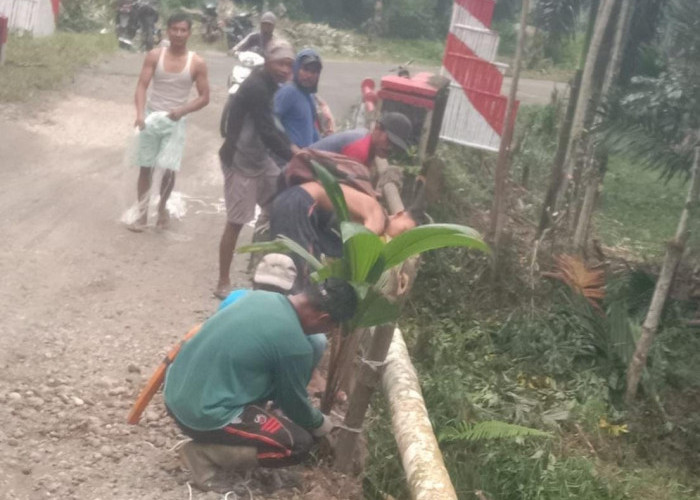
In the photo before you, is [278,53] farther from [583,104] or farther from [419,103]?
[583,104]

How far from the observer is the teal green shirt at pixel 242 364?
4.19 meters

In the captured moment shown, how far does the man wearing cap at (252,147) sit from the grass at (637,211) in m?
3.56

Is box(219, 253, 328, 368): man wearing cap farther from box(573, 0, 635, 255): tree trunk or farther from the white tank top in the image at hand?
box(573, 0, 635, 255): tree trunk

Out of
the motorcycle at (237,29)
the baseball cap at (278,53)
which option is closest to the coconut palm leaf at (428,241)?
the baseball cap at (278,53)

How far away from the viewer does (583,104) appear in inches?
303

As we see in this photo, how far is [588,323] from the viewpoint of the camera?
6648mm

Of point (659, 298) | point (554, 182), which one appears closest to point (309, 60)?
point (554, 182)

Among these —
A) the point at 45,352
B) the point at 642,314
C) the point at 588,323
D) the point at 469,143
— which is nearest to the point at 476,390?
the point at 588,323

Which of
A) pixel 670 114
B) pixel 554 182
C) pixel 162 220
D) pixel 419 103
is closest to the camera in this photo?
pixel 670 114

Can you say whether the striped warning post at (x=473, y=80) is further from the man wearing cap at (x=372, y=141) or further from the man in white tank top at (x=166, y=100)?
the man wearing cap at (x=372, y=141)

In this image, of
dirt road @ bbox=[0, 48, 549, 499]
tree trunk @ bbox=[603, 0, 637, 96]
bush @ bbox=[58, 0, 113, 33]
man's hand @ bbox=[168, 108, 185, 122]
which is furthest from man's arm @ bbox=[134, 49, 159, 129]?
bush @ bbox=[58, 0, 113, 33]

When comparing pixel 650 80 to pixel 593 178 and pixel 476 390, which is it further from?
pixel 476 390

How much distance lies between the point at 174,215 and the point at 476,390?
3447 millimetres

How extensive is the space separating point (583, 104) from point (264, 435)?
14.2 ft
